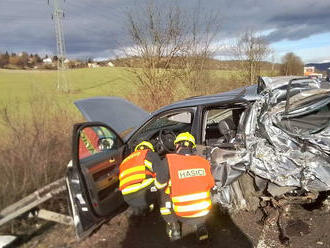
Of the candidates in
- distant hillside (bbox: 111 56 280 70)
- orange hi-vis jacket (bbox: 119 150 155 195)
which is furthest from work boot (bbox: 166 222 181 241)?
distant hillside (bbox: 111 56 280 70)

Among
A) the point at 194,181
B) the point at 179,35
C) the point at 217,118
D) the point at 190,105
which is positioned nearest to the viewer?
the point at 194,181

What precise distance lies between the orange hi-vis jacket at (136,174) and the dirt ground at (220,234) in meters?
0.87

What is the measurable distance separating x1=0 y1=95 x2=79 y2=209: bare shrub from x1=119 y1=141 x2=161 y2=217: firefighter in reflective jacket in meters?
1.67

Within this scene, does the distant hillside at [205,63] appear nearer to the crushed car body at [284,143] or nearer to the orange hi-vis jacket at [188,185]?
the crushed car body at [284,143]

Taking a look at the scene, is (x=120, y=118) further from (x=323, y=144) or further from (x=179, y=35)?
(x=179, y=35)

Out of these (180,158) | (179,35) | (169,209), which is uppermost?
(179,35)

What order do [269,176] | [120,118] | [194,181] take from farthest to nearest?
[120,118], [269,176], [194,181]

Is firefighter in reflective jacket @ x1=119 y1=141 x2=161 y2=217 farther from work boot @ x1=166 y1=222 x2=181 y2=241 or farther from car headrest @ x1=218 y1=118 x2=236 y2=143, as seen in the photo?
car headrest @ x1=218 y1=118 x2=236 y2=143

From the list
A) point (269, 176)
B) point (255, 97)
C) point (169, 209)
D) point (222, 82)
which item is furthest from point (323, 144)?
point (222, 82)

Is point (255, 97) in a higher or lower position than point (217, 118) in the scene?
higher

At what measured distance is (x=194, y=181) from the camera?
338 centimetres

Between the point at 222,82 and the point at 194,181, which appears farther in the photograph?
the point at 222,82

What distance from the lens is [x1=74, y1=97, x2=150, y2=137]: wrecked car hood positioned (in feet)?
14.9

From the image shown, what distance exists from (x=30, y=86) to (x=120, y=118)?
6.34 feet
